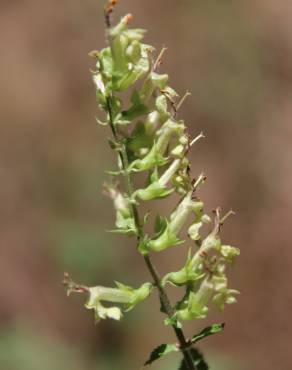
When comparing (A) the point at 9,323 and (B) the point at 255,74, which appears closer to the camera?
(A) the point at 9,323

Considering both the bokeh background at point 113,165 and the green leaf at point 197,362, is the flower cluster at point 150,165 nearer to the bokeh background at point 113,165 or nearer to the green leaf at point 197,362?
the green leaf at point 197,362

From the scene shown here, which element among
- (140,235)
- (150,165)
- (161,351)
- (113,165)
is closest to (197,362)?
(161,351)

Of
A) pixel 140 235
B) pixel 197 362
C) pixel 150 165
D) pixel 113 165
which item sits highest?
pixel 113 165

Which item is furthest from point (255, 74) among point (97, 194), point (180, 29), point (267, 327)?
point (267, 327)

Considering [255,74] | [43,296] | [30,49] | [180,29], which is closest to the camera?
[43,296]

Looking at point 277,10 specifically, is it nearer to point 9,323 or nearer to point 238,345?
point 238,345

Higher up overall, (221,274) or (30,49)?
(30,49)

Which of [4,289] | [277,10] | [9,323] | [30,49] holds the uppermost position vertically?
[30,49]

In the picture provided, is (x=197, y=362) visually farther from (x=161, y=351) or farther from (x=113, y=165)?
(x=113, y=165)

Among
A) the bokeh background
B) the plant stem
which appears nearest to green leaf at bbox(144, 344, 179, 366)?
the plant stem
